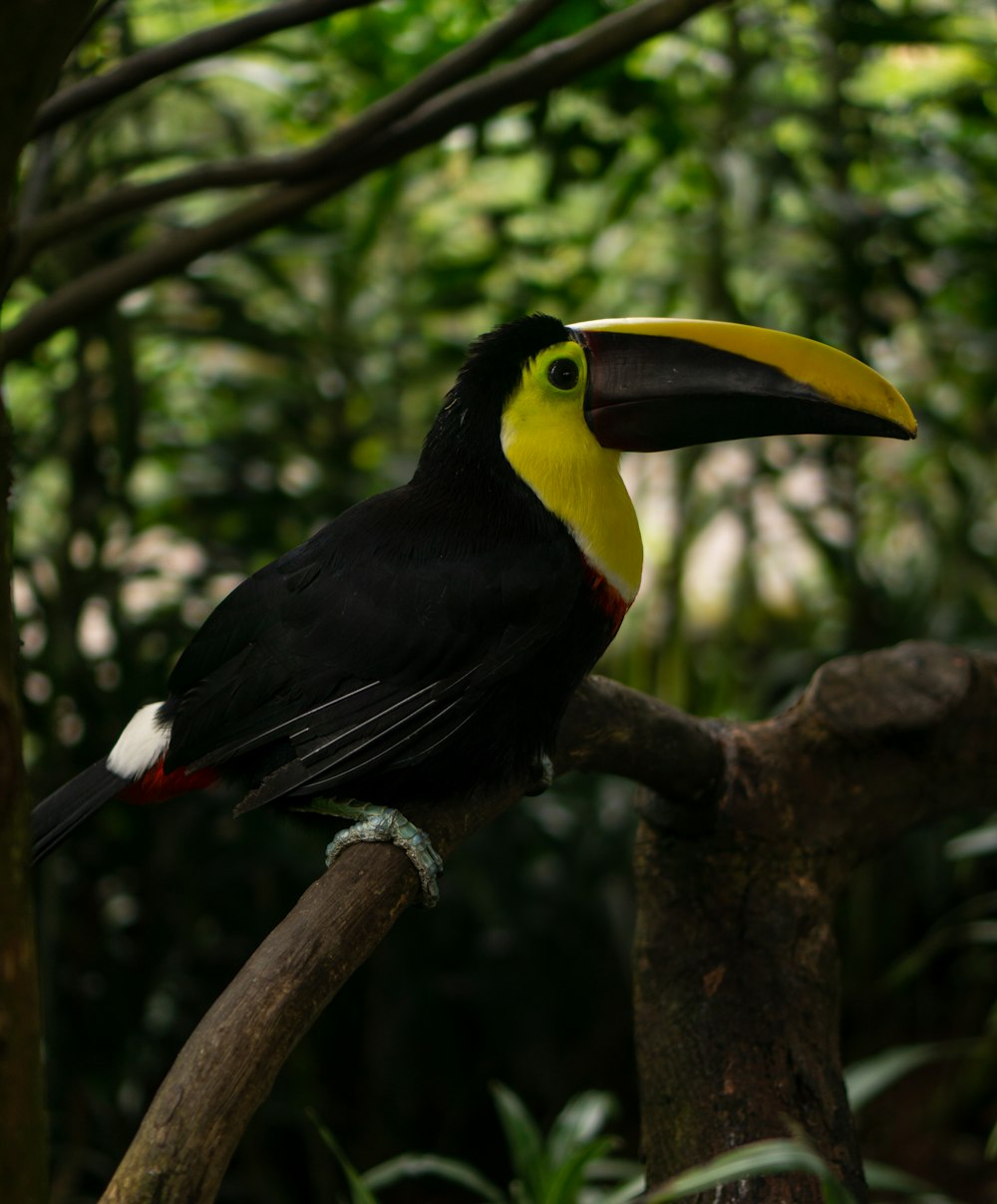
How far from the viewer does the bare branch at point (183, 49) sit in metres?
1.37

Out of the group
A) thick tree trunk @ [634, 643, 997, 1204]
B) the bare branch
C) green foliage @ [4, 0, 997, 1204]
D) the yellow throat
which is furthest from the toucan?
green foliage @ [4, 0, 997, 1204]

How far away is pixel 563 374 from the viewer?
137cm

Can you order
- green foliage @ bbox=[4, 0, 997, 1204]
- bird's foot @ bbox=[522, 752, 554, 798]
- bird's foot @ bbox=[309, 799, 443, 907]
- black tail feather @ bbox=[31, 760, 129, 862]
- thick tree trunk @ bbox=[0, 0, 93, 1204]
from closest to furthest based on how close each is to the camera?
thick tree trunk @ bbox=[0, 0, 93, 1204]
bird's foot @ bbox=[309, 799, 443, 907]
black tail feather @ bbox=[31, 760, 129, 862]
bird's foot @ bbox=[522, 752, 554, 798]
green foliage @ bbox=[4, 0, 997, 1204]

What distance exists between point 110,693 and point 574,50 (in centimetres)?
130

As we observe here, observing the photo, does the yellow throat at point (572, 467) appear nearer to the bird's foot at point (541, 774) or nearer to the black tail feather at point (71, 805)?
the bird's foot at point (541, 774)

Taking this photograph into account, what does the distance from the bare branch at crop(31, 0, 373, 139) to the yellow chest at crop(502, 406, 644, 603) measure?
19.2 inches

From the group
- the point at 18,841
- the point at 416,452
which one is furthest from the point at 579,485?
the point at 416,452

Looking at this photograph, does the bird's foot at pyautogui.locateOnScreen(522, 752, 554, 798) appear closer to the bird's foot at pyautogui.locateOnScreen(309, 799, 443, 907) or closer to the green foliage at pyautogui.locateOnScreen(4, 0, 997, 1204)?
the bird's foot at pyautogui.locateOnScreen(309, 799, 443, 907)

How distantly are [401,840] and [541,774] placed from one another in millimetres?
307

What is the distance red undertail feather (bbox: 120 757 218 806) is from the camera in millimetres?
1335

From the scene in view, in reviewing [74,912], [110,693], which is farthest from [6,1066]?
[74,912]

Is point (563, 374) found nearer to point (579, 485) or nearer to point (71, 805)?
point (579, 485)

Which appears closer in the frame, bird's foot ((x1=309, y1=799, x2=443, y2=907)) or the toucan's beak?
bird's foot ((x1=309, y1=799, x2=443, y2=907))

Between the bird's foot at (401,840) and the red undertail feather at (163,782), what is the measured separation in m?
0.22
